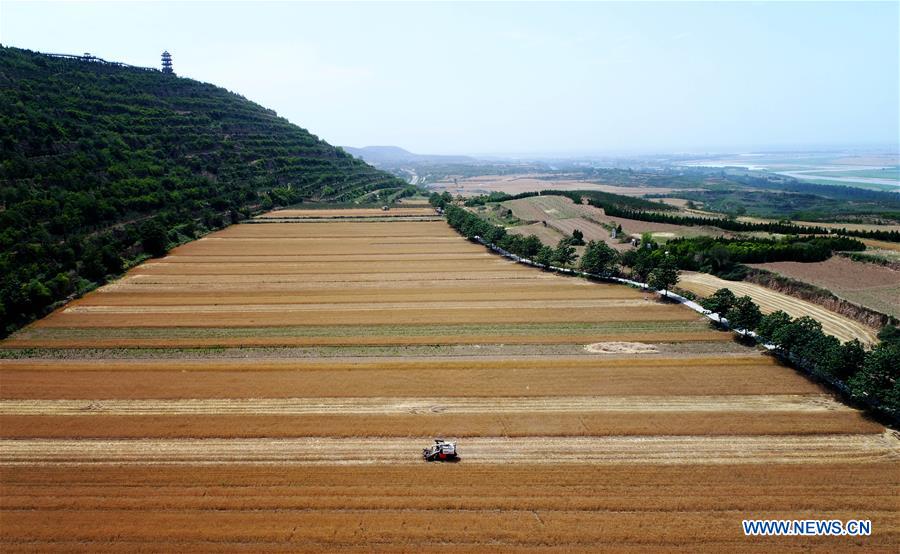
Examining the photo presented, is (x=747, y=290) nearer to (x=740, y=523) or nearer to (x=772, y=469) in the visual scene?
(x=772, y=469)

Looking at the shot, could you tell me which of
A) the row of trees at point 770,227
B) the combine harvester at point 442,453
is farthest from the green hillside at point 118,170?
the row of trees at point 770,227

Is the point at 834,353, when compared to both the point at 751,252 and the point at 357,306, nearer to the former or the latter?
the point at 751,252

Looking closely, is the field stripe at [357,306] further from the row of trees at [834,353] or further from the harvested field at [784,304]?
the row of trees at [834,353]

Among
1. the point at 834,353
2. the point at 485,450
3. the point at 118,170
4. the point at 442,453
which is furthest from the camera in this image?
the point at 118,170

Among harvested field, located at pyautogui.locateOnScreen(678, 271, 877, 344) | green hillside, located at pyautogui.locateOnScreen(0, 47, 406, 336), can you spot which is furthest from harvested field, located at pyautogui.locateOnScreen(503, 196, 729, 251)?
green hillside, located at pyautogui.locateOnScreen(0, 47, 406, 336)

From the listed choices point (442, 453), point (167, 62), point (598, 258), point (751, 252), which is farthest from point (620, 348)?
point (167, 62)

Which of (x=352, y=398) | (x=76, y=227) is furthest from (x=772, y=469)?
(x=76, y=227)
